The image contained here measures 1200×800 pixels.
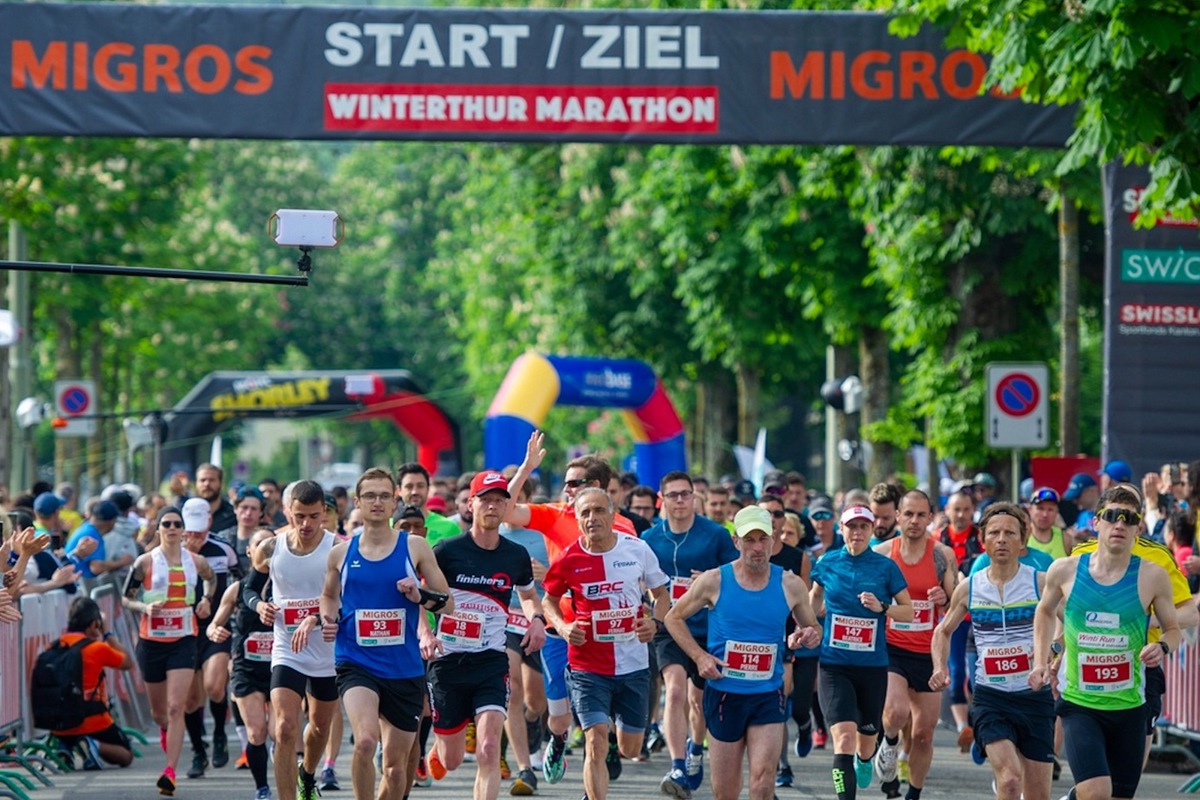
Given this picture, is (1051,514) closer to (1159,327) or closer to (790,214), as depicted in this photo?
(1159,327)

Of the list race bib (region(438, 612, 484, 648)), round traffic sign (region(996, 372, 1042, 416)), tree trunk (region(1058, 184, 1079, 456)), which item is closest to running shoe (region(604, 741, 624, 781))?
race bib (region(438, 612, 484, 648))

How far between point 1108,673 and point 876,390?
21.4 m

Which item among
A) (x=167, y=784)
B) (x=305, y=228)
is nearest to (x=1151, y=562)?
(x=305, y=228)

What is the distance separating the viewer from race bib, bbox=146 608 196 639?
14633 mm

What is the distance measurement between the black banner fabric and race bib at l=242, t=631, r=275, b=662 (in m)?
8.62

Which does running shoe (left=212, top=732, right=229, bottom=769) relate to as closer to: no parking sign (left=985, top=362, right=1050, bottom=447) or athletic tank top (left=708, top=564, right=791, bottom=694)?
athletic tank top (left=708, top=564, right=791, bottom=694)

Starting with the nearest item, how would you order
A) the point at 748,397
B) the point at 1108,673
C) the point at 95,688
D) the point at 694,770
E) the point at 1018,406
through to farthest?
the point at 1108,673 → the point at 694,770 → the point at 95,688 → the point at 1018,406 → the point at 748,397

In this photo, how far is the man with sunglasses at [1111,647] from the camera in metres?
10.3

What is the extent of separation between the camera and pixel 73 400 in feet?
103

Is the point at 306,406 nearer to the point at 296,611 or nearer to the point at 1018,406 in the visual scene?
the point at 1018,406

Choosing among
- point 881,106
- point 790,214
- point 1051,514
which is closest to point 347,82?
point 881,106

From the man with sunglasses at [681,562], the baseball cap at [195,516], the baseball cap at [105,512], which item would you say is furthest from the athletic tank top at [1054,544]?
the baseball cap at [105,512]

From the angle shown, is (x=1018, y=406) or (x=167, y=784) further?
(x=1018, y=406)

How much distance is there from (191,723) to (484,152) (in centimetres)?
3318
